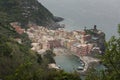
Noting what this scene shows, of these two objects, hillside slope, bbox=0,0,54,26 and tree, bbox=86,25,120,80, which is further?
hillside slope, bbox=0,0,54,26

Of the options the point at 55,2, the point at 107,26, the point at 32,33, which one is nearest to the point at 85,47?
the point at 32,33

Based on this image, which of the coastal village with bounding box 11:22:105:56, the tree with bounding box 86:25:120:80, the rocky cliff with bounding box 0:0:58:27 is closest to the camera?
the tree with bounding box 86:25:120:80

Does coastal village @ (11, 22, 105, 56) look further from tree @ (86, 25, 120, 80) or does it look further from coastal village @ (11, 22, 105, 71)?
tree @ (86, 25, 120, 80)

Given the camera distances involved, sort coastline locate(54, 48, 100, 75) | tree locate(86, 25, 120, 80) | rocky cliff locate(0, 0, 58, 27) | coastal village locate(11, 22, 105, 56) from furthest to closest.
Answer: rocky cliff locate(0, 0, 58, 27), coastal village locate(11, 22, 105, 56), coastline locate(54, 48, 100, 75), tree locate(86, 25, 120, 80)

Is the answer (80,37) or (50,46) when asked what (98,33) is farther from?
(50,46)

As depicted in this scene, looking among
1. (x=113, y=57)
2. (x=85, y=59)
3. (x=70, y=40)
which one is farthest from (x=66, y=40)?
(x=113, y=57)

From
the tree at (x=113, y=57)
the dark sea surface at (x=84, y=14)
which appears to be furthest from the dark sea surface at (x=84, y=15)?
the tree at (x=113, y=57)

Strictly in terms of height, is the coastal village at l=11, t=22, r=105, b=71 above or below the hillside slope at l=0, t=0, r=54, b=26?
below

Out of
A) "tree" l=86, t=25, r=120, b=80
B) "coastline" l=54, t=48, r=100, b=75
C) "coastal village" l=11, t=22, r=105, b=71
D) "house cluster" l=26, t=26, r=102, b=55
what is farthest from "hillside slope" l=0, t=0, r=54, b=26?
"tree" l=86, t=25, r=120, b=80

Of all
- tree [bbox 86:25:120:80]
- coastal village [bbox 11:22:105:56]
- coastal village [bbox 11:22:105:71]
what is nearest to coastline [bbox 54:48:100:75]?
coastal village [bbox 11:22:105:71]

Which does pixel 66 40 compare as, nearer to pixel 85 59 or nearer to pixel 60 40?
pixel 60 40
